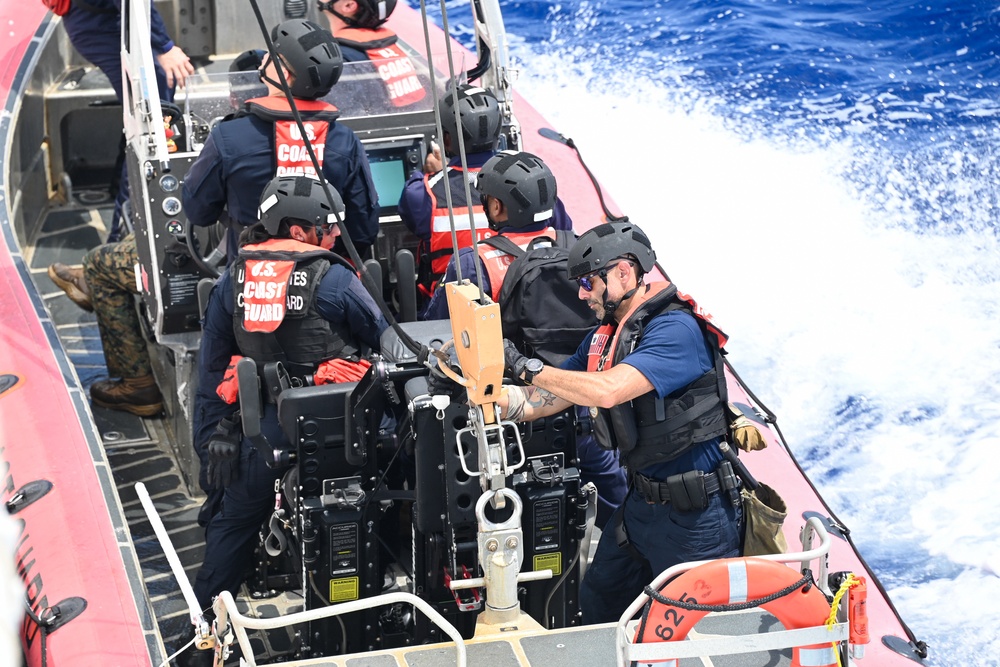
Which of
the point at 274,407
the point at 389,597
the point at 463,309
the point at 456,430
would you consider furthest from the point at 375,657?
the point at 274,407

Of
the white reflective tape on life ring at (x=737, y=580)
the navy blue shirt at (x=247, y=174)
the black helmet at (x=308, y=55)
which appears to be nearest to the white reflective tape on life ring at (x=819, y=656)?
the white reflective tape on life ring at (x=737, y=580)

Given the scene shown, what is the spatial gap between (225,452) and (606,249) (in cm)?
117

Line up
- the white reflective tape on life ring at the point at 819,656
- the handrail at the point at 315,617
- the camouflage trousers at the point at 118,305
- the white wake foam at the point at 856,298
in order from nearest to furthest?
the handrail at the point at 315,617 < the white reflective tape on life ring at the point at 819,656 < the camouflage trousers at the point at 118,305 < the white wake foam at the point at 856,298

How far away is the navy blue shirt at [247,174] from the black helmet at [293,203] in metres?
0.47

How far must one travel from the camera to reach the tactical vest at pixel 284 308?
360cm

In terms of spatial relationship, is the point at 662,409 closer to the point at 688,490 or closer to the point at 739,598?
the point at 688,490

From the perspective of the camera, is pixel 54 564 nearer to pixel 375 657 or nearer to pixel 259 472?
pixel 259 472

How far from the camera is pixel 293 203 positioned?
12.1 ft

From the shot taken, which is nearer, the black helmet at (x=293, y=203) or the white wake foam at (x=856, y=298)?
the black helmet at (x=293, y=203)

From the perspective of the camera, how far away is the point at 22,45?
6.15 m

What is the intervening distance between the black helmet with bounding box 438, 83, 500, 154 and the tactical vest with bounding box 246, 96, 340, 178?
1.28 ft

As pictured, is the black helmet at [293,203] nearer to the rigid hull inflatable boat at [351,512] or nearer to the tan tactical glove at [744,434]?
the rigid hull inflatable boat at [351,512]

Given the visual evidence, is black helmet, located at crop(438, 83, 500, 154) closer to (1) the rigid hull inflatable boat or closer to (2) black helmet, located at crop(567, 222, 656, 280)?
(1) the rigid hull inflatable boat

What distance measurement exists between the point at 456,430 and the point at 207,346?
1.03m
